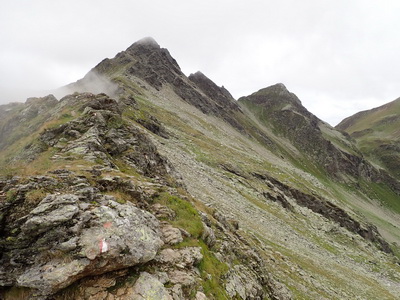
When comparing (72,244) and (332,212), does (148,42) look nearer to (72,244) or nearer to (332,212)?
(332,212)

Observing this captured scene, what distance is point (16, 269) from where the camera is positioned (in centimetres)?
1063

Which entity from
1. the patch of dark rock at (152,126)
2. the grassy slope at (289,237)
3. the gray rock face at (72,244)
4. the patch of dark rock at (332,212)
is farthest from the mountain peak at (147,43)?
the gray rock face at (72,244)

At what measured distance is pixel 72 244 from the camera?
438 inches

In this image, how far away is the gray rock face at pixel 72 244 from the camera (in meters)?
10.4

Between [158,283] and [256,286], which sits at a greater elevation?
[158,283]

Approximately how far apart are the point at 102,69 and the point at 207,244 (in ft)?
526

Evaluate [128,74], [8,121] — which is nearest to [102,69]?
[128,74]

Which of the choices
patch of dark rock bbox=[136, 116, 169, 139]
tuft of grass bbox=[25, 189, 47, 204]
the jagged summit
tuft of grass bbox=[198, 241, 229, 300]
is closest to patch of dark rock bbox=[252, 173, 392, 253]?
patch of dark rock bbox=[136, 116, 169, 139]

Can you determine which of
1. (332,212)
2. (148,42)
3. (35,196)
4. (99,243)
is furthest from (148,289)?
(148,42)

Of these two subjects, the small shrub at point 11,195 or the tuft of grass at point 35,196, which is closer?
the small shrub at point 11,195

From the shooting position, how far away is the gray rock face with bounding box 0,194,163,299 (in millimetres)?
10375

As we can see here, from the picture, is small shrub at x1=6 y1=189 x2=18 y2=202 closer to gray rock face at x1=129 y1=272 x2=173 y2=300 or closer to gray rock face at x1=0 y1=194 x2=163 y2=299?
gray rock face at x1=0 y1=194 x2=163 y2=299

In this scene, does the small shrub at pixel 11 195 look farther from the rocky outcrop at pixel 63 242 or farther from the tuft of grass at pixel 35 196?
the tuft of grass at pixel 35 196

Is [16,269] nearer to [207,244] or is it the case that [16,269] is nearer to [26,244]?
[26,244]
